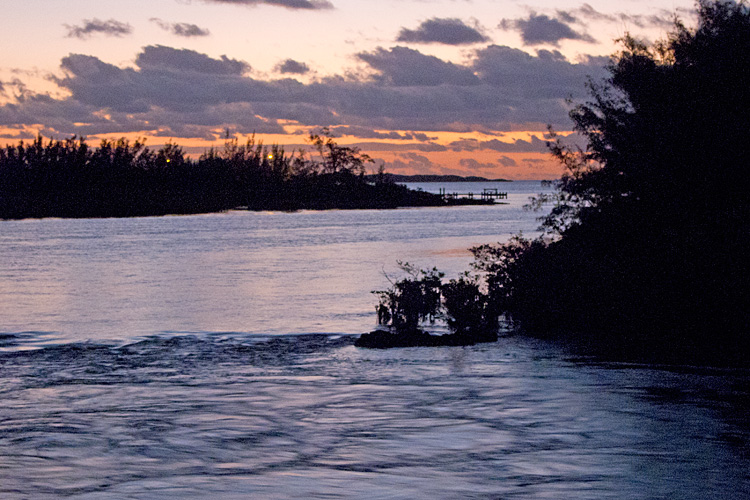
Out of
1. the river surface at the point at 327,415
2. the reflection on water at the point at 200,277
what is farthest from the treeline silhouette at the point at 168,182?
the river surface at the point at 327,415

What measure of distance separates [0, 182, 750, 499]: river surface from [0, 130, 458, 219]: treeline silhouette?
102097 millimetres

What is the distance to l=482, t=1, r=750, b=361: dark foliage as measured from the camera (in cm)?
1927

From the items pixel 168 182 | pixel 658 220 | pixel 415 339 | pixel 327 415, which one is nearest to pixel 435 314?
pixel 415 339

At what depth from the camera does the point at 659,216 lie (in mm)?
21328

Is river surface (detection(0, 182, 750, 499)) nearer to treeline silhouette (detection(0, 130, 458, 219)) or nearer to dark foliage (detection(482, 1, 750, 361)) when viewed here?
dark foliage (detection(482, 1, 750, 361))

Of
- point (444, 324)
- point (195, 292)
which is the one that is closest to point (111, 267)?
point (195, 292)

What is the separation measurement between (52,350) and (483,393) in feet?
36.9

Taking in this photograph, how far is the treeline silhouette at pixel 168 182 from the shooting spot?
130 meters

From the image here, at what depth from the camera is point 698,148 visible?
21.0 m

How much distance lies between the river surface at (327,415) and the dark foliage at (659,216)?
49.7 inches

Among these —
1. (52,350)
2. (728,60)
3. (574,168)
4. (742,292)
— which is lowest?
(52,350)

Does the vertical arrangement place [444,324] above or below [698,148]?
below

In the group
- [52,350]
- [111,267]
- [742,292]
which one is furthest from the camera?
[111,267]

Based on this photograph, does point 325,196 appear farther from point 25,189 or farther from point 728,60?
point 728,60
